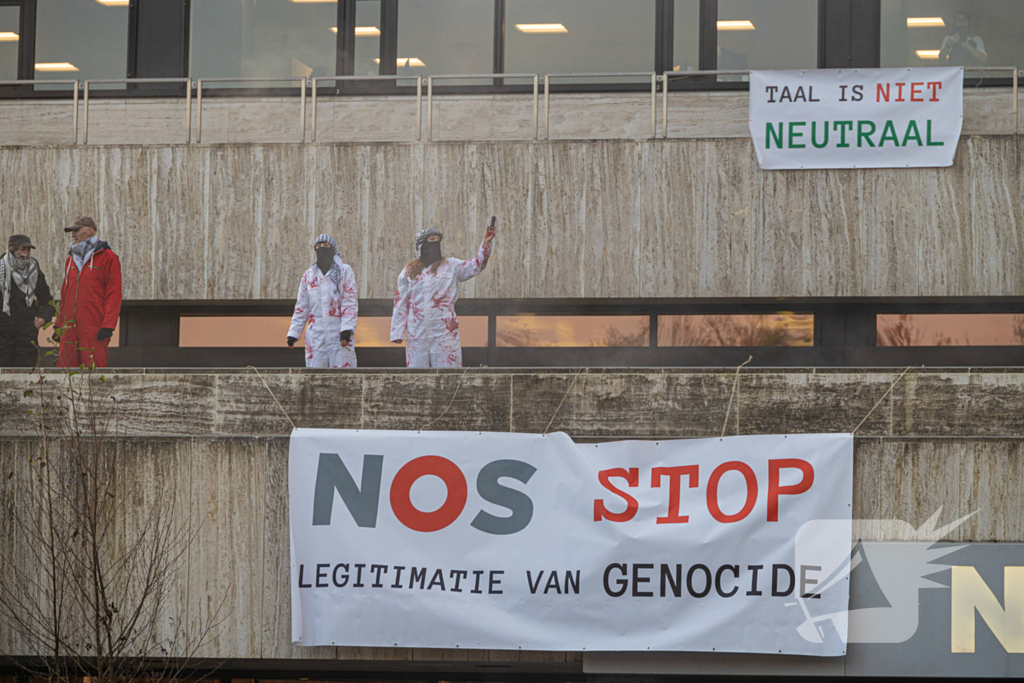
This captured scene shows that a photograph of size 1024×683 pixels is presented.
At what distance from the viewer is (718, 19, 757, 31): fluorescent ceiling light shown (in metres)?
12.3

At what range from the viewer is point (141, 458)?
833 centimetres

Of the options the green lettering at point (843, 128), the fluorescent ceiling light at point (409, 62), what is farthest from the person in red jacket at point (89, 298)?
the green lettering at point (843, 128)

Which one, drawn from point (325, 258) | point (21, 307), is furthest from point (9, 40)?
point (325, 258)

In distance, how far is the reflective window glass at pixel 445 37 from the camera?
1263cm

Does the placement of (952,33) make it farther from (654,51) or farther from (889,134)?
(654,51)

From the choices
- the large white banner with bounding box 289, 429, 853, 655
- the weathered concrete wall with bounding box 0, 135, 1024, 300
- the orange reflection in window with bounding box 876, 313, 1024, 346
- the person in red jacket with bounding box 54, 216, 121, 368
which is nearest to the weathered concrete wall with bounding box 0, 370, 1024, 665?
the large white banner with bounding box 289, 429, 853, 655

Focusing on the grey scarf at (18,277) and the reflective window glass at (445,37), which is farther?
the reflective window glass at (445,37)

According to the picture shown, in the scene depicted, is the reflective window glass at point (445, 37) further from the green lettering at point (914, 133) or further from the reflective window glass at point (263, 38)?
the green lettering at point (914, 133)

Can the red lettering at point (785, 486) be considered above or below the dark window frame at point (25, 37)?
below

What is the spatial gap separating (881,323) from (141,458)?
7970mm

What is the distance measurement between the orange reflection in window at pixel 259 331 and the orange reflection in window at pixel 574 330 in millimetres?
360

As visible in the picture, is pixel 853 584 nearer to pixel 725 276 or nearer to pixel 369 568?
pixel 369 568

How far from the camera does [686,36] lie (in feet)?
40.8

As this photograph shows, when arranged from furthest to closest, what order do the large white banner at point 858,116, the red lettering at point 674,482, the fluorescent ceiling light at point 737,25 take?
the fluorescent ceiling light at point 737,25
the large white banner at point 858,116
the red lettering at point 674,482
